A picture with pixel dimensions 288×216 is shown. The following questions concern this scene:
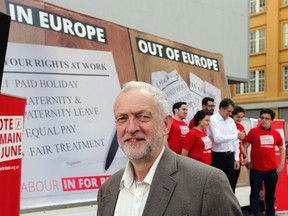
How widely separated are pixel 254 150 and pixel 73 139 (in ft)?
11.5

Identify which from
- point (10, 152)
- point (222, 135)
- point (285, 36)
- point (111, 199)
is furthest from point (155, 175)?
point (285, 36)

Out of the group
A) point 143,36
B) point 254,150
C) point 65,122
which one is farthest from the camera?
point 254,150

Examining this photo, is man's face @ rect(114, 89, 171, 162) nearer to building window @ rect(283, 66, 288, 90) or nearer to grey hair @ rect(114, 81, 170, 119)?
grey hair @ rect(114, 81, 170, 119)

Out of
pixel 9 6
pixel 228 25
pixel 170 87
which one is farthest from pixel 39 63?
pixel 228 25

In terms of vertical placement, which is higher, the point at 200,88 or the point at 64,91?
→ the point at 64,91

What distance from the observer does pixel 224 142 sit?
6121 mm

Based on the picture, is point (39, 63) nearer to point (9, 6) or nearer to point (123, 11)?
point (9, 6)

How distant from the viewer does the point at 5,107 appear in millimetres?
2838

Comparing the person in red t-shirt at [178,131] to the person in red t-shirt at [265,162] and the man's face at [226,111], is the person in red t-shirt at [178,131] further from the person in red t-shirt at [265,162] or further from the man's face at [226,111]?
the person in red t-shirt at [265,162]

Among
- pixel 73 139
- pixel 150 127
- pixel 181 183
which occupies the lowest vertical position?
pixel 73 139

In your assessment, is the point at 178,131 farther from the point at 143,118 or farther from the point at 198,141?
the point at 143,118

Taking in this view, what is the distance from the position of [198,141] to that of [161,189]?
3933 mm

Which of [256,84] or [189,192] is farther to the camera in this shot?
[256,84]

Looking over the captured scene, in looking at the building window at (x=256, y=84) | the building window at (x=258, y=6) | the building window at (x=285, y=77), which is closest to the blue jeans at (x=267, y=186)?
the building window at (x=285, y=77)
